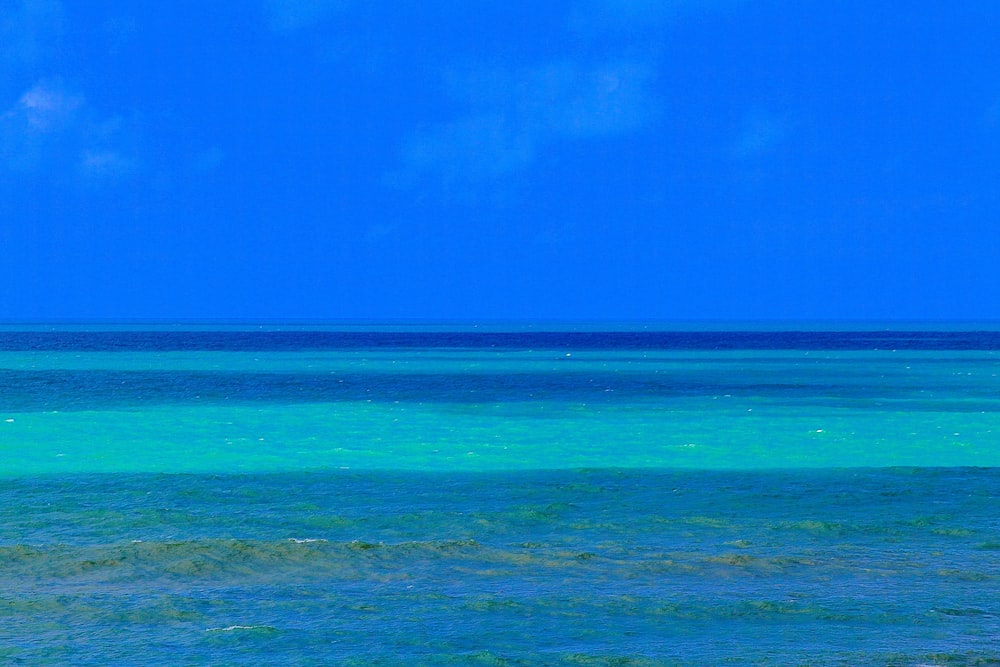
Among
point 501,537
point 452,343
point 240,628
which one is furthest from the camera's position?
point 452,343

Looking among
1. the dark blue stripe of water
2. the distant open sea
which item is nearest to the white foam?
the distant open sea

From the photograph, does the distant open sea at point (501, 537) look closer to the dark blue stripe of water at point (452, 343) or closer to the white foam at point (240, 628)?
the white foam at point (240, 628)

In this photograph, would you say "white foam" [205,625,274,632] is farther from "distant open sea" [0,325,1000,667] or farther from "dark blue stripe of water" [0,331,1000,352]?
"dark blue stripe of water" [0,331,1000,352]

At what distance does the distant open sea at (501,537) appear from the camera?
10266 millimetres

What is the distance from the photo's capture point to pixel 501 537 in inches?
594

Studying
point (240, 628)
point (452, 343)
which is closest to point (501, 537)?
point (240, 628)

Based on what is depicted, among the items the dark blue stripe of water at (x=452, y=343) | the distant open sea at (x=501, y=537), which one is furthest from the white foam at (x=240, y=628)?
the dark blue stripe of water at (x=452, y=343)

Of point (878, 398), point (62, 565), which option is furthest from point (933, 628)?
point (878, 398)

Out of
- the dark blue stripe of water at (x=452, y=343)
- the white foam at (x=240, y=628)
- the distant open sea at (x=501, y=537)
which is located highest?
the dark blue stripe of water at (x=452, y=343)

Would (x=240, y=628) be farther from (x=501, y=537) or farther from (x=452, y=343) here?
(x=452, y=343)

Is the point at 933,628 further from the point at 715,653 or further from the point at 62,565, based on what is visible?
the point at 62,565

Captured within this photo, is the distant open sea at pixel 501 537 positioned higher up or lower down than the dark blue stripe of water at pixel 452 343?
lower down

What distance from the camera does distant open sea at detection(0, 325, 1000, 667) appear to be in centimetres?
1027

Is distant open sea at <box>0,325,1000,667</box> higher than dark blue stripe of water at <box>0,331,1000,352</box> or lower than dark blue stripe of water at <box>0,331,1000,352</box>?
lower
